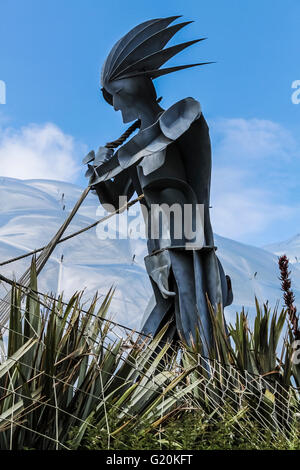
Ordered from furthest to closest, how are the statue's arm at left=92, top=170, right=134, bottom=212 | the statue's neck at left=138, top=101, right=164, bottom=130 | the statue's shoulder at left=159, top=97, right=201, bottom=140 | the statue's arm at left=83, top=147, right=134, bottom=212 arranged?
the statue's arm at left=92, top=170, right=134, bottom=212 < the statue's arm at left=83, top=147, right=134, bottom=212 < the statue's neck at left=138, top=101, right=164, bottom=130 < the statue's shoulder at left=159, top=97, right=201, bottom=140

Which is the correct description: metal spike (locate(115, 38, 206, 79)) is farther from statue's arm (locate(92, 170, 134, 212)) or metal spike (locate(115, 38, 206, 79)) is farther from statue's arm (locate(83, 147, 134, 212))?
statue's arm (locate(92, 170, 134, 212))

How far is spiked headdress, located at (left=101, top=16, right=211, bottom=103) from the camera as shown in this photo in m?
4.29

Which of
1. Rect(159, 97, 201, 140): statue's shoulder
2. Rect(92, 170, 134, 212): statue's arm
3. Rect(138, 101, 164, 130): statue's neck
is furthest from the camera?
Rect(92, 170, 134, 212): statue's arm

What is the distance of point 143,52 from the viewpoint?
4336 mm

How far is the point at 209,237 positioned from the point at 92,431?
2.19 metres

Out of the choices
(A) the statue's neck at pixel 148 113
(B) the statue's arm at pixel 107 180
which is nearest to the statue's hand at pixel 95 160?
(B) the statue's arm at pixel 107 180

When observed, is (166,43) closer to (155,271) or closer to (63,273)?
(155,271)

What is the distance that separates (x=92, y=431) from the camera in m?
2.18

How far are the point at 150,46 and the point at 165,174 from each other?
3.52 ft

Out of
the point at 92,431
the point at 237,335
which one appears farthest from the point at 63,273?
the point at 92,431

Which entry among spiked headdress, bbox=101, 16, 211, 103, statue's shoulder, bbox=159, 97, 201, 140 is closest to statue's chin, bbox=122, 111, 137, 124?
spiked headdress, bbox=101, 16, 211, 103

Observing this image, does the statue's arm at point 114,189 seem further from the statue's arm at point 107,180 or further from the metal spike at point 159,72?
the metal spike at point 159,72

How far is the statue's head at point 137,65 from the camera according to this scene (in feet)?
14.1
